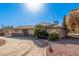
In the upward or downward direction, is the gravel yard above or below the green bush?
below

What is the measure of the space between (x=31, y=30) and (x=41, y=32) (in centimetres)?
22

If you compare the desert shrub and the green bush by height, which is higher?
the desert shrub

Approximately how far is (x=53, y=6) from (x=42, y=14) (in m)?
0.29

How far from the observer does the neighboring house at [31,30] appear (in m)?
5.88

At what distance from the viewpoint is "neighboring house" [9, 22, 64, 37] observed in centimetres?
588

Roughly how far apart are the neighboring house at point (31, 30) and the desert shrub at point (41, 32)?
0.07m

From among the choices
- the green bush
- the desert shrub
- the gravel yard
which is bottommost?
the gravel yard

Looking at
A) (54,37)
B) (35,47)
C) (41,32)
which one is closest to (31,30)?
(41,32)

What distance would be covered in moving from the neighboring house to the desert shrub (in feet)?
0.22

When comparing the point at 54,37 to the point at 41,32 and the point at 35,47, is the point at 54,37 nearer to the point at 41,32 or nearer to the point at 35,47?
the point at 41,32

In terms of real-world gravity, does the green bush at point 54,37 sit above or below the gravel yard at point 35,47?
above

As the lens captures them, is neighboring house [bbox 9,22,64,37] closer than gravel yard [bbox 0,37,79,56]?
No

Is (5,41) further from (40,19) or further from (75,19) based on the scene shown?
(75,19)

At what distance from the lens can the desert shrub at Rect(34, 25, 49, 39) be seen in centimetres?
589
